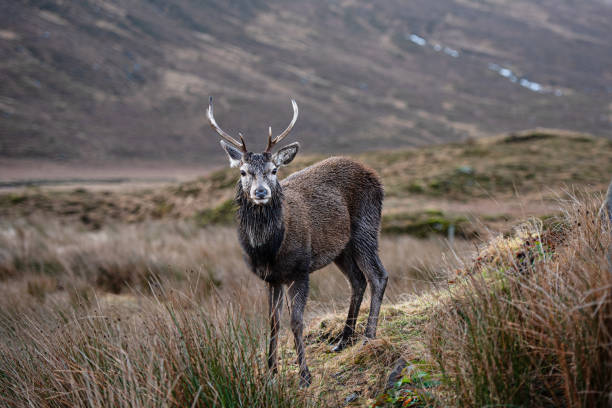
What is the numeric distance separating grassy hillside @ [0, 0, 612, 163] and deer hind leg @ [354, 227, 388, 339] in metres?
53.0

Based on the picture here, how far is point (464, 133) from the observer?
79562mm

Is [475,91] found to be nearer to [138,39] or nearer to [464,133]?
[464,133]

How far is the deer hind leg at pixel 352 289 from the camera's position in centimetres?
502

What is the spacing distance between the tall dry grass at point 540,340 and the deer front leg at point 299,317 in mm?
1478

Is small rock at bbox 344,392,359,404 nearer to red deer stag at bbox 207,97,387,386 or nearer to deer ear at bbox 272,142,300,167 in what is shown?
red deer stag at bbox 207,97,387,386

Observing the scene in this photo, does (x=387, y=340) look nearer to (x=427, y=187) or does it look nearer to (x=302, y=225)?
(x=302, y=225)

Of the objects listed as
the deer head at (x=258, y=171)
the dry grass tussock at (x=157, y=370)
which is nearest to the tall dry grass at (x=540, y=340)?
the dry grass tussock at (x=157, y=370)

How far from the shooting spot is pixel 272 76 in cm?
9325

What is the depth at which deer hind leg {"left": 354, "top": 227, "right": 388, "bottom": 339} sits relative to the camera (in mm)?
5211

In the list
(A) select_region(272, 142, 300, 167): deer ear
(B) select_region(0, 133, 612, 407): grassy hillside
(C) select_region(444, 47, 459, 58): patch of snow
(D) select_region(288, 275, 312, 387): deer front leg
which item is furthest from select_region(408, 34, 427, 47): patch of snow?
(D) select_region(288, 275, 312, 387): deer front leg

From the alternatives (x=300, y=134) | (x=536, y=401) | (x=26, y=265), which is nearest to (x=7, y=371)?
(x=536, y=401)

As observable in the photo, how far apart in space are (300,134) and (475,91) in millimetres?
59107

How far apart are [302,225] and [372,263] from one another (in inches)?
41.2

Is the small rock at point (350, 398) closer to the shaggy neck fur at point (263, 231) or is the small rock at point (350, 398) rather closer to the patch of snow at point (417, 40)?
the shaggy neck fur at point (263, 231)
